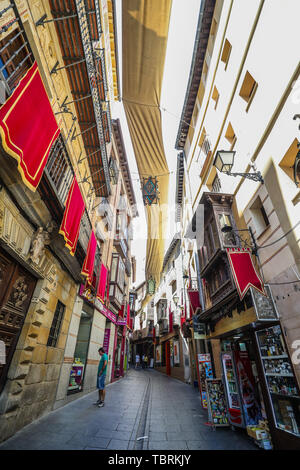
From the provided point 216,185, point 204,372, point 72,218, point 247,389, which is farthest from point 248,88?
point 204,372

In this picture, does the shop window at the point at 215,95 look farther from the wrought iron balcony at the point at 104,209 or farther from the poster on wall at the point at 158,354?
the poster on wall at the point at 158,354

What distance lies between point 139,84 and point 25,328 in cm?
771

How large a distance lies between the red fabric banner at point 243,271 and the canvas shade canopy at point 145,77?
4719 mm

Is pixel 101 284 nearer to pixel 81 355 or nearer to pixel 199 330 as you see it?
pixel 81 355

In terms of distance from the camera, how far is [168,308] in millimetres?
23594

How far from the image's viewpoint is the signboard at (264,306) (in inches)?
181

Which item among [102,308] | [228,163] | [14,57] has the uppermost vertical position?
[14,57]

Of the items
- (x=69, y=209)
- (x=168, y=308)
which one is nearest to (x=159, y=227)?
(x=69, y=209)

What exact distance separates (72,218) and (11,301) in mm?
2331

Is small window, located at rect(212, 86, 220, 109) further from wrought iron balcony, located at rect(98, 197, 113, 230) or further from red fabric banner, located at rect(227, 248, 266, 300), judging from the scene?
red fabric banner, located at rect(227, 248, 266, 300)

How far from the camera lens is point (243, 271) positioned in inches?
221

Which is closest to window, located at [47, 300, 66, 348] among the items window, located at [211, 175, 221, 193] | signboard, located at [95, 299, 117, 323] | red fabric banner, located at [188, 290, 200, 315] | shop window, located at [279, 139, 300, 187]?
signboard, located at [95, 299, 117, 323]

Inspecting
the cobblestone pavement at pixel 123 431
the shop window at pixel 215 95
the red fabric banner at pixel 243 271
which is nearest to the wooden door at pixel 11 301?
the cobblestone pavement at pixel 123 431
